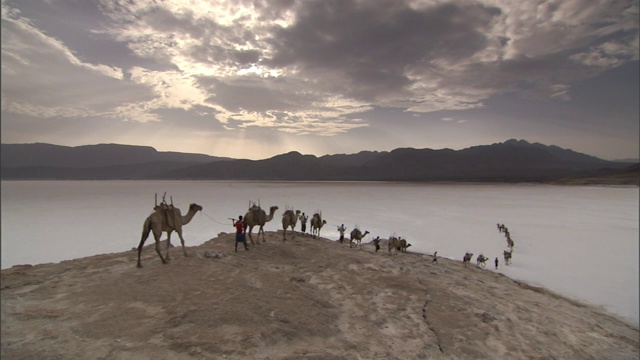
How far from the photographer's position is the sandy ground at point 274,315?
281 inches

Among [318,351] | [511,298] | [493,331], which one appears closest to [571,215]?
[511,298]

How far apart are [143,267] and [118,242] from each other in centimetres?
1899

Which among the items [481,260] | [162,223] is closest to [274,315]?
[162,223]

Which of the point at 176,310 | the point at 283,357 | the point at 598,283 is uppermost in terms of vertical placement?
the point at 176,310

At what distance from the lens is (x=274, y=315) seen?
27.8 ft

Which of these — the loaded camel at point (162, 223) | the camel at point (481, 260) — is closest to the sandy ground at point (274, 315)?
the loaded camel at point (162, 223)

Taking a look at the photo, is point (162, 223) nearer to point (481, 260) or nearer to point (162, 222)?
point (162, 222)

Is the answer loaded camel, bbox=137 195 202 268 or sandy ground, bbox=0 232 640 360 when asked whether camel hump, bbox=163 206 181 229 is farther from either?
sandy ground, bbox=0 232 640 360

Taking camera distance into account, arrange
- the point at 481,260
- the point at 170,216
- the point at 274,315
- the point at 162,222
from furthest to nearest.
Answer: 1. the point at 481,260
2. the point at 170,216
3. the point at 162,222
4. the point at 274,315

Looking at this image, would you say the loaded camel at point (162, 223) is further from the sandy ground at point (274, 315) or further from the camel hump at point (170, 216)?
the sandy ground at point (274, 315)

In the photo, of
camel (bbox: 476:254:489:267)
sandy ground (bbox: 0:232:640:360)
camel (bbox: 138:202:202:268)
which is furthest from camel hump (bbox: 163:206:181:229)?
camel (bbox: 476:254:489:267)

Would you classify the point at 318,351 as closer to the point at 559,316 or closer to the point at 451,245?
the point at 559,316

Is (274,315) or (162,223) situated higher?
(162,223)

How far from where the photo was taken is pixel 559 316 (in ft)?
39.0
